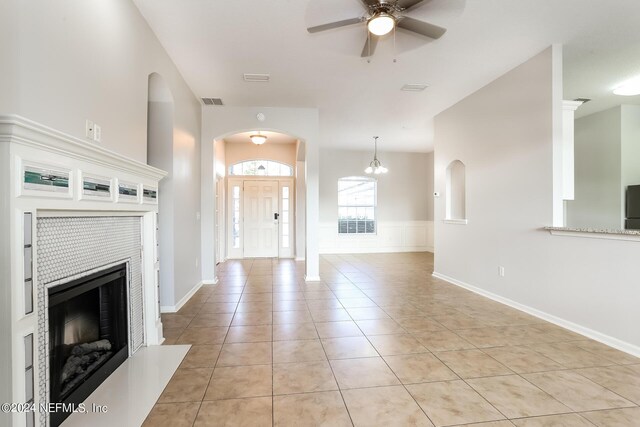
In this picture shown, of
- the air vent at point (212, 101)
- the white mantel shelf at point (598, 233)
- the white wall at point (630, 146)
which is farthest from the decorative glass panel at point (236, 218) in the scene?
the white wall at point (630, 146)

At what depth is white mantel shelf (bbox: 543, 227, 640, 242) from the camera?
2.50m

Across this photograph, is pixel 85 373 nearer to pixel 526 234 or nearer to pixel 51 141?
pixel 51 141

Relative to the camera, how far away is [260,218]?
25.2ft

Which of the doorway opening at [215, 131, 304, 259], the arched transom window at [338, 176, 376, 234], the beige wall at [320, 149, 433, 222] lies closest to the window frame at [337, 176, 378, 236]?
the arched transom window at [338, 176, 376, 234]

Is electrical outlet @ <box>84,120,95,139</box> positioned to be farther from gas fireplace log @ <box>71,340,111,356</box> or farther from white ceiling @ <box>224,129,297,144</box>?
white ceiling @ <box>224,129,297,144</box>

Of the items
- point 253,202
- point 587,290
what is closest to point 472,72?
point 587,290

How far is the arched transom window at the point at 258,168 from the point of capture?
303 inches

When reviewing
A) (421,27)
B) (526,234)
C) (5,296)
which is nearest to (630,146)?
(526,234)

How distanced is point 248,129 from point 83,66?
10.5 ft

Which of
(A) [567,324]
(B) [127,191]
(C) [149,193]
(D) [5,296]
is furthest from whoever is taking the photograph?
(A) [567,324]

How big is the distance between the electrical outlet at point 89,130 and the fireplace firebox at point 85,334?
2.81ft

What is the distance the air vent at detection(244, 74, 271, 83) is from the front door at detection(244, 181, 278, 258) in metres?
3.84

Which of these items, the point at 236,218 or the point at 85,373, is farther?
the point at 236,218

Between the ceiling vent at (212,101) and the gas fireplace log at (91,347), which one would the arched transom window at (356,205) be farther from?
the gas fireplace log at (91,347)
